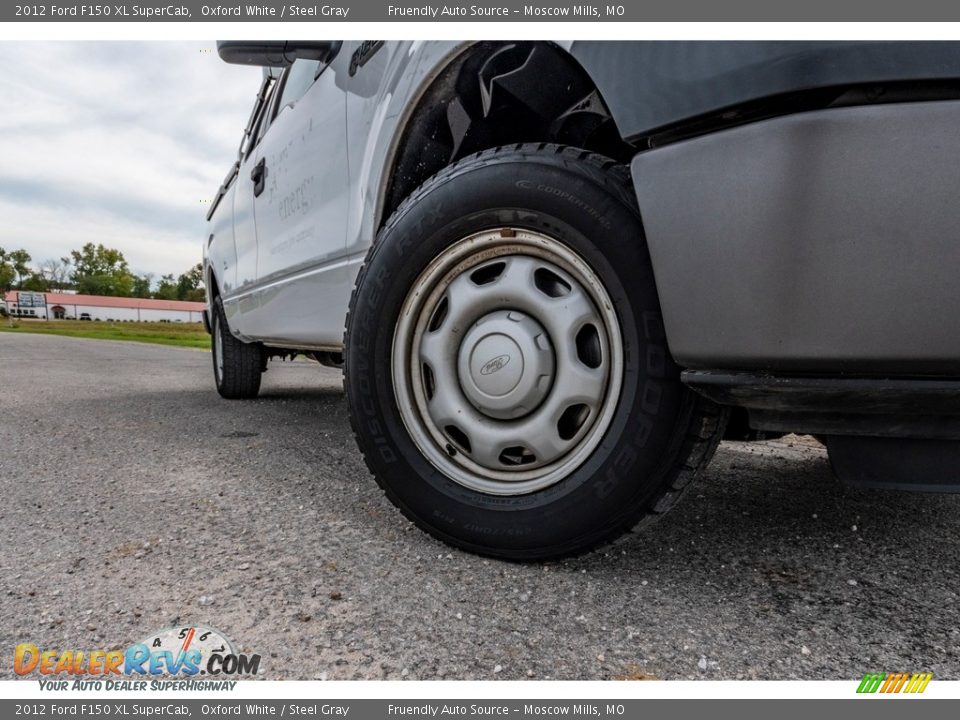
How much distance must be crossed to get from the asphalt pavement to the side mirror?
139 cm

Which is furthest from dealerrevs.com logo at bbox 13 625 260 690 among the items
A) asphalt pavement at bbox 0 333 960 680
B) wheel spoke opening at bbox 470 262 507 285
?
wheel spoke opening at bbox 470 262 507 285

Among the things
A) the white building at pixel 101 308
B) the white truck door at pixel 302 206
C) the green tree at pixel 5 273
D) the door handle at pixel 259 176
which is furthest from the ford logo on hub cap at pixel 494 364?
the white building at pixel 101 308

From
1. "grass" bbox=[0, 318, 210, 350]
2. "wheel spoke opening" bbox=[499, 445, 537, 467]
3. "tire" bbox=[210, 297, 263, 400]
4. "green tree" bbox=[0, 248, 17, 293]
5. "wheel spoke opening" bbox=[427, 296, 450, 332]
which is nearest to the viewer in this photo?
"wheel spoke opening" bbox=[499, 445, 537, 467]

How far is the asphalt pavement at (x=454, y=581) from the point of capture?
3.30 ft

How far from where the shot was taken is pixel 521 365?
4.37 ft

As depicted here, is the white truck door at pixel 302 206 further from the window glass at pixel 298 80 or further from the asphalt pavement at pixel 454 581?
the asphalt pavement at pixel 454 581

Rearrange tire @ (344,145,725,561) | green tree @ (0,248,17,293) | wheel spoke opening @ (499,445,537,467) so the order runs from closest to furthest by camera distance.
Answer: tire @ (344,145,725,561), wheel spoke opening @ (499,445,537,467), green tree @ (0,248,17,293)

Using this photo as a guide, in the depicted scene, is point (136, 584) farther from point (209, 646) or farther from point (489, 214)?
point (489, 214)

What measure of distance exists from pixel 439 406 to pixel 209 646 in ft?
2.19

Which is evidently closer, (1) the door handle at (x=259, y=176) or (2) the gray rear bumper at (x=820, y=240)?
(2) the gray rear bumper at (x=820, y=240)

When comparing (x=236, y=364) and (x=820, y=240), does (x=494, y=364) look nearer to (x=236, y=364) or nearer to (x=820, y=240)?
(x=820, y=240)

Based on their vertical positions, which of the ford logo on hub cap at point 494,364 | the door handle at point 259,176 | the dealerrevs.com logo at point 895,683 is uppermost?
the door handle at point 259,176

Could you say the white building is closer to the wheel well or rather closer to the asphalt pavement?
the asphalt pavement

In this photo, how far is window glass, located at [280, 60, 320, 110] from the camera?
2352 millimetres
